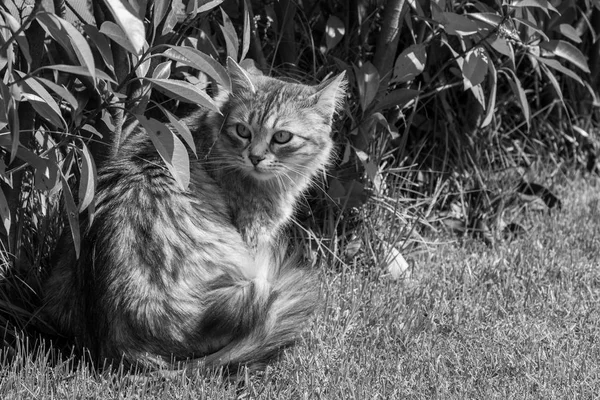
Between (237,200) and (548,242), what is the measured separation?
70.3 inches

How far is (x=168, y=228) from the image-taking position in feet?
9.41

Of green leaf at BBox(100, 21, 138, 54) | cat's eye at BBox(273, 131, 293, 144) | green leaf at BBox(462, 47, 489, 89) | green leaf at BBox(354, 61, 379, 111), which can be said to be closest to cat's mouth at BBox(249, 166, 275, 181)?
cat's eye at BBox(273, 131, 293, 144)

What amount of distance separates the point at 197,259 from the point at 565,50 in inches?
81.2

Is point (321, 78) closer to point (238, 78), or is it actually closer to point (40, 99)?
point (238, 78)

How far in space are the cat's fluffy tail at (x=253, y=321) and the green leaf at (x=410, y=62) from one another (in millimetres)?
1108

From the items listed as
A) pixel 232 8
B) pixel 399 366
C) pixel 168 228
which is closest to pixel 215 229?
pixel 168 228

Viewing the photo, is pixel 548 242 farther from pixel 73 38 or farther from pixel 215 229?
pixel 73 38

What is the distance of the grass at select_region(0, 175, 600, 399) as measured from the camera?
273 centimetres

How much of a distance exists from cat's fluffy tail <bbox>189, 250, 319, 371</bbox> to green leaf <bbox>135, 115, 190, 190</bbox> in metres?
0.58

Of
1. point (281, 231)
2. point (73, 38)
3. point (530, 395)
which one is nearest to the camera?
point (73, 38)

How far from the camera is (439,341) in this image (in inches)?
126

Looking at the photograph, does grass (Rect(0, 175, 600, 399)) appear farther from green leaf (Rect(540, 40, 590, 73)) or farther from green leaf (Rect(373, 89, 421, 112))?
green leaf (Rect(540, 40, 590, 73))

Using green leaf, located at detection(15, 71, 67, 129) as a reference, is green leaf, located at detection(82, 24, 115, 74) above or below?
above

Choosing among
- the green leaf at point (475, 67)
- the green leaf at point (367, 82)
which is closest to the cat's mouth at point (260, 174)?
the green leaf at point (367, 82)
